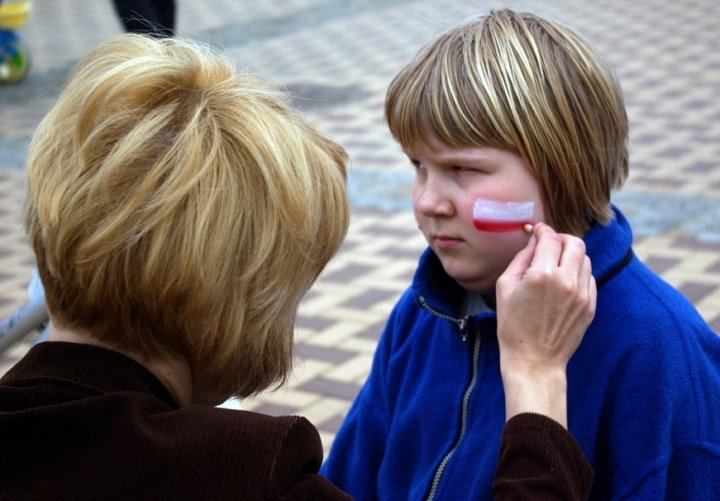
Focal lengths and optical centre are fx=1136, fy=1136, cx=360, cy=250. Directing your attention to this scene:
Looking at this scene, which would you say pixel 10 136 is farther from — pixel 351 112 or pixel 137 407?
pixel 137 407

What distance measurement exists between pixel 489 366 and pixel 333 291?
9.79 feet

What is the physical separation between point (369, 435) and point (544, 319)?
22.6 inches

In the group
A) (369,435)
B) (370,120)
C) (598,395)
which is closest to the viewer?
(598,395)

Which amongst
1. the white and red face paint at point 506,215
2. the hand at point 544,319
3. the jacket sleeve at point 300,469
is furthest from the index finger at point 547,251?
the jacket sleeve at point 300,469

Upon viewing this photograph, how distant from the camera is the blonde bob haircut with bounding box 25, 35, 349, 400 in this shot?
4.26ft

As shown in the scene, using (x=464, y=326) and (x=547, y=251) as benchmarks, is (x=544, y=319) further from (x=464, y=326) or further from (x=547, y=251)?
(x=464, y=326)

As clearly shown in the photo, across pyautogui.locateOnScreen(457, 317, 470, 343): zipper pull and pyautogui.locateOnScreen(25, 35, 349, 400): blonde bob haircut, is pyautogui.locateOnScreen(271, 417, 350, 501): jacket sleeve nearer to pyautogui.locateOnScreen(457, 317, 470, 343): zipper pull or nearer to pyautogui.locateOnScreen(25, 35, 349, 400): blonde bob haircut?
pyautogui.locateOnScreen(25, 35, 349, 400): blonde bob haircut

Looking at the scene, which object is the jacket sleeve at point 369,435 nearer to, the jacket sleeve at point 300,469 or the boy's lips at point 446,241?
the boy's lips at point 446,241

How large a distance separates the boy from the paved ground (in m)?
0.21

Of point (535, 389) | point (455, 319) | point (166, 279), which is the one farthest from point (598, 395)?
point (166, 279)

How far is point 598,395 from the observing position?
1.58 meters

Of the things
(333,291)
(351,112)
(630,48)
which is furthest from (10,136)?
(630,48)

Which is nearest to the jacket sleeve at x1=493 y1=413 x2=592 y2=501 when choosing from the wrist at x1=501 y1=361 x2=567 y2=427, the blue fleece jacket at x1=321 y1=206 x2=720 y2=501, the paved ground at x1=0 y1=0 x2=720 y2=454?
the wrist at x1=501 y1=361 x2=567 y2=427

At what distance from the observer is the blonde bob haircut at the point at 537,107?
5.26ft
